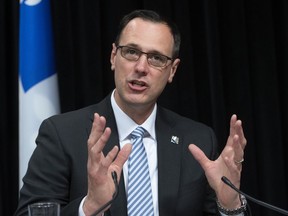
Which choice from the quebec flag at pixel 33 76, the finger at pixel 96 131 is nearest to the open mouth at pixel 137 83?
the finger at pixel 96 131

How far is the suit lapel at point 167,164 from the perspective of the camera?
196 centimetres

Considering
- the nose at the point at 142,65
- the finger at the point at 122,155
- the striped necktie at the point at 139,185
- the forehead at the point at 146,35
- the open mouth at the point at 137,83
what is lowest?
the striped necktie at the point at 139,185

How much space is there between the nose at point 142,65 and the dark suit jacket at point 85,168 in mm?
222

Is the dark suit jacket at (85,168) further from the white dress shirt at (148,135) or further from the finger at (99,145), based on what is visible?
the finger at (99,145)

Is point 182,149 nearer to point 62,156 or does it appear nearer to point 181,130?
point 181,130

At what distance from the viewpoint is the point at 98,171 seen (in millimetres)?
1614

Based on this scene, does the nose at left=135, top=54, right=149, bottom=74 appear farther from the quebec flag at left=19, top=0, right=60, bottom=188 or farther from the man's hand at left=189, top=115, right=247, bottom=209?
the quebec flag at left=19, top=0, right=60, bottom=188

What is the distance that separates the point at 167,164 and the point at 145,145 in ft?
0.36

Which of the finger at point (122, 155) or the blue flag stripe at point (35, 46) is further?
the blue flag stripe at point (35, 46)

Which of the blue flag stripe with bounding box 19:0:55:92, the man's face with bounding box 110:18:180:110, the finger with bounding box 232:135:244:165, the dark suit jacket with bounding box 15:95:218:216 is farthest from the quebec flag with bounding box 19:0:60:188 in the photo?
the finger with bounding box 232:135:244:165

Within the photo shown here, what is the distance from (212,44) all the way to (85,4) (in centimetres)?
70

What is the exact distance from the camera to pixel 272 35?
3.03m

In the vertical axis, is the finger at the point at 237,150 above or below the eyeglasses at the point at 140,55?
below
